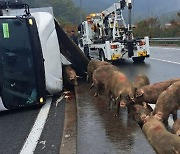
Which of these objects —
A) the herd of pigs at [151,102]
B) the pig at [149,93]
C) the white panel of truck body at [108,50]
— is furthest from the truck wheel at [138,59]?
the pig at [149,93]

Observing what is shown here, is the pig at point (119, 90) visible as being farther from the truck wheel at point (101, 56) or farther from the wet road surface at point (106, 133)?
the truck wheel at point (101, 56)

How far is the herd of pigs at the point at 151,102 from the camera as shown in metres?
4.91

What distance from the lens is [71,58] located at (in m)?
12.3

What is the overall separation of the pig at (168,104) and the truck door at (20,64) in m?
3.32

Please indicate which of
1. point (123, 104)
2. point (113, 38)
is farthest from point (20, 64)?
point (113, 38)

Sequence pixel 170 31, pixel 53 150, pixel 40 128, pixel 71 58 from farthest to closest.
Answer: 1. pixel 170 31
2. pixel 71 58
3. pixel 40 128
4. pixel 53 150

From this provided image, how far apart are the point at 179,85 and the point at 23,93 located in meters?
3.62

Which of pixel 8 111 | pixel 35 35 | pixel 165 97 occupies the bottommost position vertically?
pixel 8 111

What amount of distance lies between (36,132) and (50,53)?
10.2ft

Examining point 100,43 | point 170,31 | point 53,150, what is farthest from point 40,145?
point 170,31

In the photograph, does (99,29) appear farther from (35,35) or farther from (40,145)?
(40,145)

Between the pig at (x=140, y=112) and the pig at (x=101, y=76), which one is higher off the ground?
the pig at (x=101, y=76)

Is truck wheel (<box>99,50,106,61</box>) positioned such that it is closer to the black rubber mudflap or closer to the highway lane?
the black rubber mudflap

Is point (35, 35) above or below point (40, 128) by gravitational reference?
above
